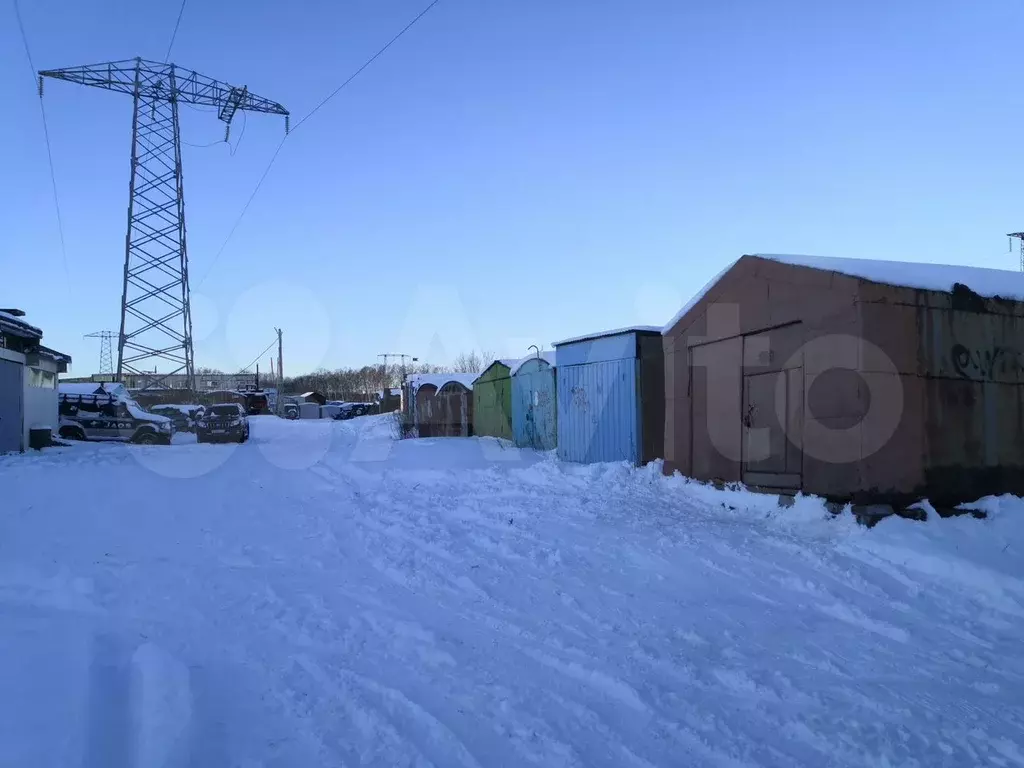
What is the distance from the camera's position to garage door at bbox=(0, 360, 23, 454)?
18688mm

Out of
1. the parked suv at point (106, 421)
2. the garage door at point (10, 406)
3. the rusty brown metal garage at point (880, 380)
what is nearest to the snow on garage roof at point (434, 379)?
the parked suv at point (106, 421)

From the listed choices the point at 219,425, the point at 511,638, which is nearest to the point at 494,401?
the point at 219,425

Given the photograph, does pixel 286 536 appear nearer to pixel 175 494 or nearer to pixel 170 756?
pixel 175 494

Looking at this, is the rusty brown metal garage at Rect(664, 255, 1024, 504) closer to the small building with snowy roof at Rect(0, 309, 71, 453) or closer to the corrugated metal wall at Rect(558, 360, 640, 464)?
the corrugated metal wall at Rect(558, 360, 640, 464)

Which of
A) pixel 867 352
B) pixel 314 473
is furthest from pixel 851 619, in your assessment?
pixel 314 473

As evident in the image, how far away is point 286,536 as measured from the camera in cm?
824

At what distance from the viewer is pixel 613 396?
14508 millimetres

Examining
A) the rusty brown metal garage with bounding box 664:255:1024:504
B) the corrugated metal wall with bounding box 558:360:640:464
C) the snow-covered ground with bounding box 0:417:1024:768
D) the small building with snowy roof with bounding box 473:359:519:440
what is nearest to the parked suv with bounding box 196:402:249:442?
the small building with snowy roof with bounding box 473:359:519:440

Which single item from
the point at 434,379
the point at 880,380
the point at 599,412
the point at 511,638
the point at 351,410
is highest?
the point at 434,379

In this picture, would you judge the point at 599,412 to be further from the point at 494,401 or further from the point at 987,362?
the point at 494,401

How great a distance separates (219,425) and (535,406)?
14.3 m

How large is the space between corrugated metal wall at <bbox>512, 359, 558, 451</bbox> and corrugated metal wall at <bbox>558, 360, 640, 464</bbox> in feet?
3.45

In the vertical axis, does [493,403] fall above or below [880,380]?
below

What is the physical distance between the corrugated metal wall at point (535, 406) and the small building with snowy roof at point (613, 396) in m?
1.29
